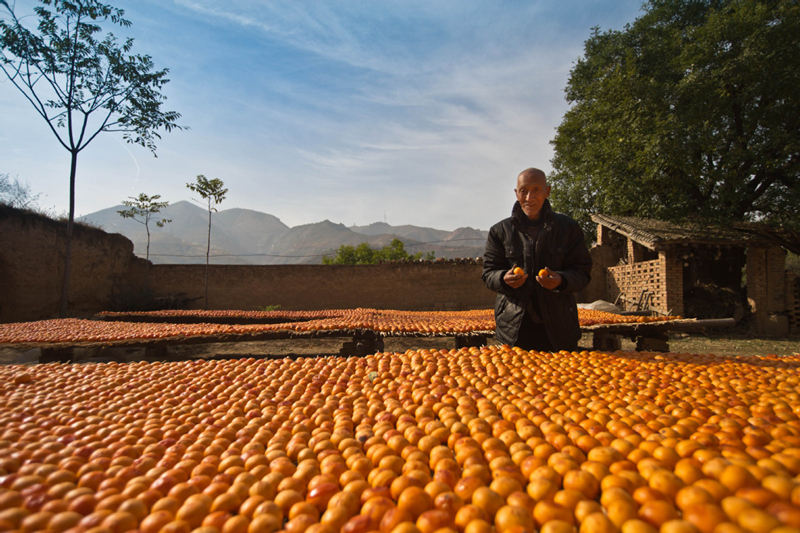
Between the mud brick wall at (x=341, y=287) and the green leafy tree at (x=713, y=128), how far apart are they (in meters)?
6.50

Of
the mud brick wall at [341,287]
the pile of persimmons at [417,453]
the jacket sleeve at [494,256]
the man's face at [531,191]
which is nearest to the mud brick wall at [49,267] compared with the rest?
the mud brick wall at [341,287]

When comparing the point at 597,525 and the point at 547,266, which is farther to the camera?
the point at 547,266

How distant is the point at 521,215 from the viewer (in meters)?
3.07

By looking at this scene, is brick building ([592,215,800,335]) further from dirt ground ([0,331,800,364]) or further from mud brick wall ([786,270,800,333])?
dirt ground ([0,331,800,364])

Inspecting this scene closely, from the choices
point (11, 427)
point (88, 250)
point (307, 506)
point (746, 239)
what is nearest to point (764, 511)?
point (307, 506)

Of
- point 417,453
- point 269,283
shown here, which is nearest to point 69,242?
point 269,283

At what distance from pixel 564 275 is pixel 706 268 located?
15.1m

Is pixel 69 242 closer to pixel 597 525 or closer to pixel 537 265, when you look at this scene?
pixel 537 265

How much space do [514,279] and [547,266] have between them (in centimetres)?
43

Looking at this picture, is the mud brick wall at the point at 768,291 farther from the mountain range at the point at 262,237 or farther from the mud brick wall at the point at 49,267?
the mountain range at the point at 262,237

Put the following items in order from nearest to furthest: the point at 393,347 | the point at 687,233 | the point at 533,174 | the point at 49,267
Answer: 1. the point at 533,174
2. the point at 393,347
3. the point at 687,233
4. the point at 49,267

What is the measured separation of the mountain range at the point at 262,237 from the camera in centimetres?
9725

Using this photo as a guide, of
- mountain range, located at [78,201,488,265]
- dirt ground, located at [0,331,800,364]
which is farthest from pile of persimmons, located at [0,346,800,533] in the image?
mountain range, located at [78,201,488,265]

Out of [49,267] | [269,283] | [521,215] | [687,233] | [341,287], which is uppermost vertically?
[687,233]
